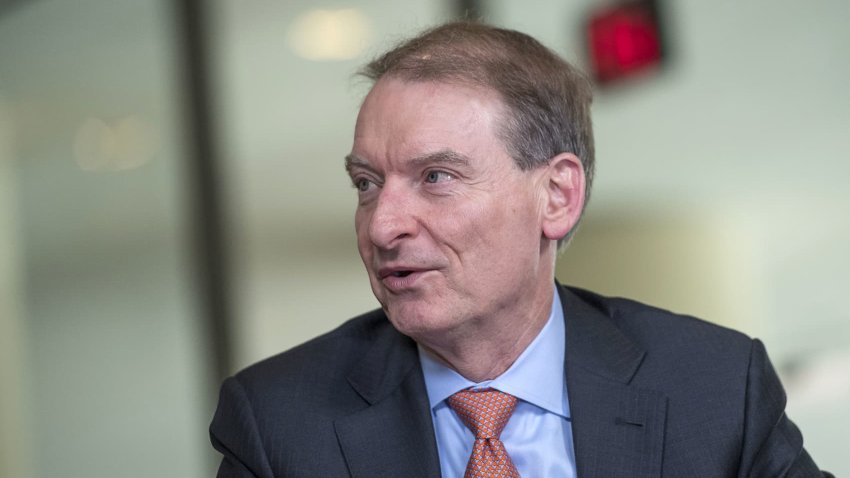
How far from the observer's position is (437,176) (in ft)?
6.13

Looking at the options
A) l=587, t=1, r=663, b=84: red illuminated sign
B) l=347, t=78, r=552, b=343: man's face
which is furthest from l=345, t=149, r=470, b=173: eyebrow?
l=587, t=1, r=663, b=84: red illuminated sign

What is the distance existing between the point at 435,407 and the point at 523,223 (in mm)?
393

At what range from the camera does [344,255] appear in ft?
14.9

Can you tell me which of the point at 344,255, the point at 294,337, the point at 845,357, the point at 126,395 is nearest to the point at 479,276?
the point at 845,357

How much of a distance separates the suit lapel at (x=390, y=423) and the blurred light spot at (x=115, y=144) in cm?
335

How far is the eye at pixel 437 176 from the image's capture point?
1.86 m

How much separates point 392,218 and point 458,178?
145 millimetres

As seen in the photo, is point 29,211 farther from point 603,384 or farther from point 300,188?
point 603,384

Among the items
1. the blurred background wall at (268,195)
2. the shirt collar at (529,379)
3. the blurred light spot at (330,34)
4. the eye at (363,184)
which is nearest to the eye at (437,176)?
the eye at (363,184)

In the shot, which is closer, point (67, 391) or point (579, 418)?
point (579, 418)

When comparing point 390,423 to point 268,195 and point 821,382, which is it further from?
point 268,195

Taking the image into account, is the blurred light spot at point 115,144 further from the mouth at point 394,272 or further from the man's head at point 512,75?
the mouth at point 394,272

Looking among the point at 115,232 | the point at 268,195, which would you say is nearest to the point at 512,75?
the point at 268,195

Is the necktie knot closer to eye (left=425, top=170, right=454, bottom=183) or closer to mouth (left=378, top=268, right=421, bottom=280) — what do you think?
mouth (left=378, top=268, right=421, bottom=280)
